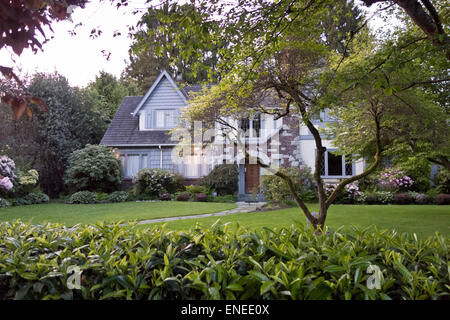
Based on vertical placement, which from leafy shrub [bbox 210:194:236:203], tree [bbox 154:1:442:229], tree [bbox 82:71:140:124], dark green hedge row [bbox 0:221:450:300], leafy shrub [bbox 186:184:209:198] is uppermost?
tree [bbox 82:71:140:124]

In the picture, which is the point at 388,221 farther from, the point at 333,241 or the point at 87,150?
the point at 87,150

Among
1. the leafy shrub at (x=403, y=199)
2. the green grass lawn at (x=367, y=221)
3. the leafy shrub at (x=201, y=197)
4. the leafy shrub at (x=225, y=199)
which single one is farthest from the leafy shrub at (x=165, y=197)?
the leafy shrub at (x=403, y=199)

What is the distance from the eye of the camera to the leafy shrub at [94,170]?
1866 cm

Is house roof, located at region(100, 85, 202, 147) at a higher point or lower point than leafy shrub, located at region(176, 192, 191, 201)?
higher

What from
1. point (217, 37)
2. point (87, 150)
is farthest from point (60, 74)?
point (217, 37)

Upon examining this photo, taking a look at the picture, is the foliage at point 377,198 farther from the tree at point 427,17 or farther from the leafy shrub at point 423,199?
the tree at point 427,17

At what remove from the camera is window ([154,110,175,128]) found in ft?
70.9

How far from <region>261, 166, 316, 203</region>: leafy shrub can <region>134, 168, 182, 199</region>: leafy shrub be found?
5921mm

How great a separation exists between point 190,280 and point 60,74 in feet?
80.2

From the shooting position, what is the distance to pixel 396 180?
1652 centimetres

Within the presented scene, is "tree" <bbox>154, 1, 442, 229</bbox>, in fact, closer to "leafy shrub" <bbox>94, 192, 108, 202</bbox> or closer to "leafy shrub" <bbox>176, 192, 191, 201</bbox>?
"leafy shrub" <bbox>176, 192, 191, 201</bbox>

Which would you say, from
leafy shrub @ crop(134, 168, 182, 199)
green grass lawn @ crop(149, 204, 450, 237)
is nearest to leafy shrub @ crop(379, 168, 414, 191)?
green grass lawn @ crop(149, 204, 450, 237)

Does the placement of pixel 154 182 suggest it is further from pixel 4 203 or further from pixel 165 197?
pixel 4 203
